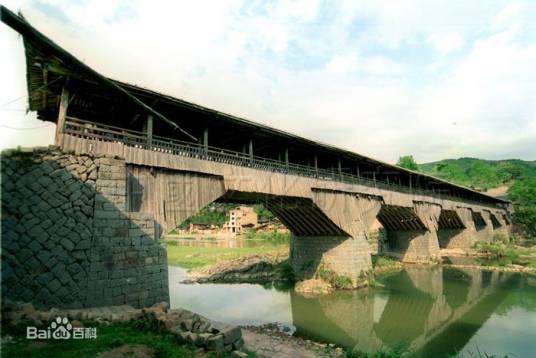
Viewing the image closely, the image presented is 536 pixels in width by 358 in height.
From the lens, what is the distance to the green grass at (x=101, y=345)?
5.42 m

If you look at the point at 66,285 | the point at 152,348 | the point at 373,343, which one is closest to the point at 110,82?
the point at 66,285

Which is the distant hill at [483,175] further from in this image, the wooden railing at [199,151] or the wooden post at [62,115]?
the wooden post at [62,115]

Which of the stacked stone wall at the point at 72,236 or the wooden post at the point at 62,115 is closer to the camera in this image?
the stacked stone wall at the point at 72,236

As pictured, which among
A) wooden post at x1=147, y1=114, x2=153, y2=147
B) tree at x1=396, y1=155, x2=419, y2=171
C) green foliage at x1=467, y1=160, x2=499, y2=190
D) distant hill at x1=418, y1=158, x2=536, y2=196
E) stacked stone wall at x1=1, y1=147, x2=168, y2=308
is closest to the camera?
stacked stone wall at x1=1, y1=147, x2=168, y2=308

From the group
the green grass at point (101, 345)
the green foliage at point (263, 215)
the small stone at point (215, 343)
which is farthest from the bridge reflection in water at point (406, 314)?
the green foliage at point (263, 215)

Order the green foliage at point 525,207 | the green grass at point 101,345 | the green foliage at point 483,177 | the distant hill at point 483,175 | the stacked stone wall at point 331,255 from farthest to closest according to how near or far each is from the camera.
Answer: the green foliage at point 483,177, the distant hill at point 483,175, the green foliage at point 525,207, the stacked stone wall at point 331,255, the green grass at point 101,345

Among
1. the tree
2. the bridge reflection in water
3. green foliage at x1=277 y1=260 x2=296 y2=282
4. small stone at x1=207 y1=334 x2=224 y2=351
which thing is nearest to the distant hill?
the tree

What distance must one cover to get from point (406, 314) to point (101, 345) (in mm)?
14342

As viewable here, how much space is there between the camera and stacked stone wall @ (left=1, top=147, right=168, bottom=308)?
7.75 meters

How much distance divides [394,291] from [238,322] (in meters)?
10.7

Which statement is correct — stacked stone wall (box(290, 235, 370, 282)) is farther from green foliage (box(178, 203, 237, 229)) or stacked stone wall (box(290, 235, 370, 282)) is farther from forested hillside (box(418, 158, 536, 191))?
forested hillside (box(418, 158, 536, 191))

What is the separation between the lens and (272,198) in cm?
1650

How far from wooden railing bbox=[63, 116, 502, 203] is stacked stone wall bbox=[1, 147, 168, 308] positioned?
55.1 inches

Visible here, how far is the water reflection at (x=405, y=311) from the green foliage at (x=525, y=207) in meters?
32.9
